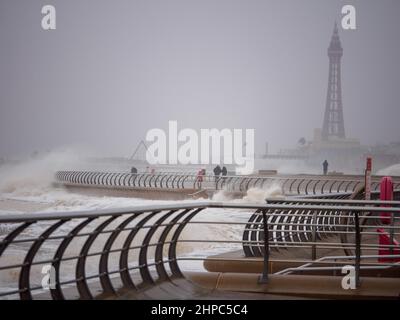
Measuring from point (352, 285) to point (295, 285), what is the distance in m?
0.61

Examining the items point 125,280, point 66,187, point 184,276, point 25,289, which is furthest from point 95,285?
point 66,187

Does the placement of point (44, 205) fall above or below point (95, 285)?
below

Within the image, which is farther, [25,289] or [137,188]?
[137,188]

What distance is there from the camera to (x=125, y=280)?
7129 millimetres

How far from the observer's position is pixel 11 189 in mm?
62000
